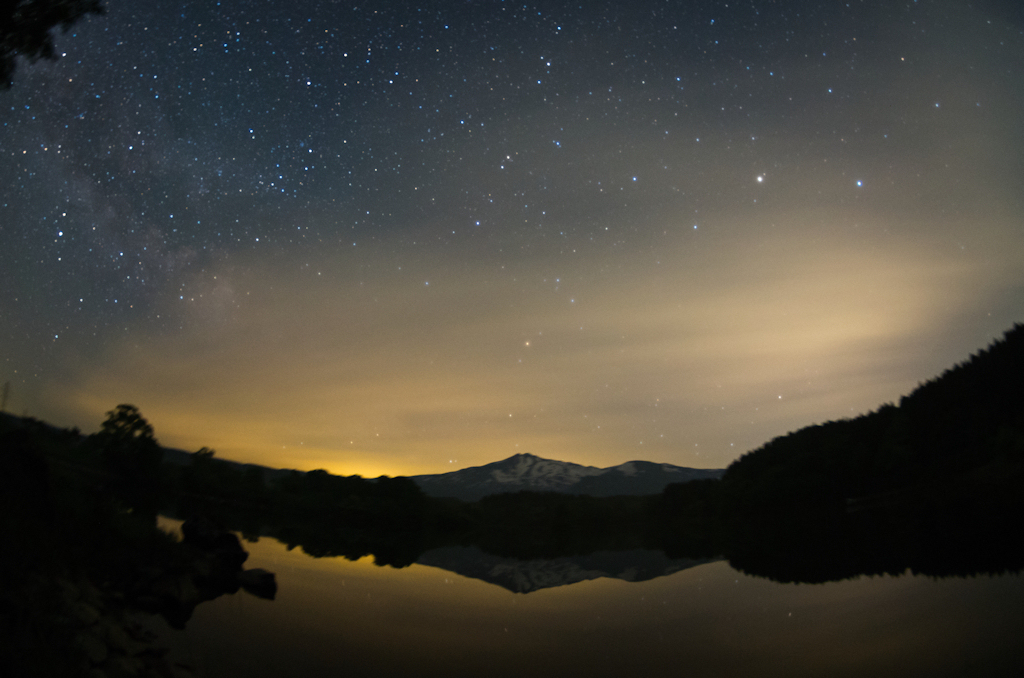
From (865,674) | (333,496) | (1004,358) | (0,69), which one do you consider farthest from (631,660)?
(333,496)

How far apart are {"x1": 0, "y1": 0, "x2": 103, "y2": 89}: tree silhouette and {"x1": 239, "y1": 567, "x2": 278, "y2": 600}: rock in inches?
645

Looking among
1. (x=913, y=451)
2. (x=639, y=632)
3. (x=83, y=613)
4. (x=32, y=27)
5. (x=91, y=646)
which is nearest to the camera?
(x=91, y=646)

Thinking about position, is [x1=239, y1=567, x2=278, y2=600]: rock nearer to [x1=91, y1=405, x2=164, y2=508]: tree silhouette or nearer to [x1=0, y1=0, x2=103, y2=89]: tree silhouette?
[x1=0, y1=0, x2=103, y2=89]: tree silhouette

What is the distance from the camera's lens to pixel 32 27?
15719mm

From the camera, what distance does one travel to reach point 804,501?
304 ft

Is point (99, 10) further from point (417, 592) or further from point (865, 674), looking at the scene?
point (865, 674)

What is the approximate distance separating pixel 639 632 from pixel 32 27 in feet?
75.0

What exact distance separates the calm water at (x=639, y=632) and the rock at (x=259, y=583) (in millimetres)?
592

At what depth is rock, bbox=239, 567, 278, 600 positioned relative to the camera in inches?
607

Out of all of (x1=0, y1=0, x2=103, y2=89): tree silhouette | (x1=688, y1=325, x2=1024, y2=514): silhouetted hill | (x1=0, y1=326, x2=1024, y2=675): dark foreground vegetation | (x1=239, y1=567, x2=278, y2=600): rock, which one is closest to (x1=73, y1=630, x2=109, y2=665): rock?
(x1=0, y1=326, x2=1024, y2=675): dark foreground vegetation

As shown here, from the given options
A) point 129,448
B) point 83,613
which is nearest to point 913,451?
point 83,613

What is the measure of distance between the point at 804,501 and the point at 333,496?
90495 millimetres

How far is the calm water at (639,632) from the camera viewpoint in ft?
25.3

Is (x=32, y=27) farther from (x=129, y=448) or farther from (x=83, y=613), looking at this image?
(x=129, y=448)
